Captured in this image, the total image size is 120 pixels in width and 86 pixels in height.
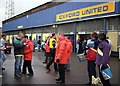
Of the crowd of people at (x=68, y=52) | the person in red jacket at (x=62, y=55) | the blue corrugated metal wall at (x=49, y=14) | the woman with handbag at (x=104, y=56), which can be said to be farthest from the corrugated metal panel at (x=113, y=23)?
the woman with handbag at (x=104, y=56)

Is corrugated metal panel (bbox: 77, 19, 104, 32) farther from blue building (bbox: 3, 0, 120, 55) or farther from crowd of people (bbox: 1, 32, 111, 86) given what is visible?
crowd of people (bbox: 1, 32, 111, 86)

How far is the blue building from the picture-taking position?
2405 cm

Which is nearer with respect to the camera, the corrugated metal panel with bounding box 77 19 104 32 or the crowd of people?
the crowd of people

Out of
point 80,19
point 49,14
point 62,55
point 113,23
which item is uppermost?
point 49,14

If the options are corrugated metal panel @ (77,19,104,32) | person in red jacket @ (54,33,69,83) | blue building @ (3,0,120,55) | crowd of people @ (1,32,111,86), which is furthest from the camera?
corrugated metal panel @ (77,19,104,32)

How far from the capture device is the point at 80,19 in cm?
3039

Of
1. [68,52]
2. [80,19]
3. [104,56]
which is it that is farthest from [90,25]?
[104,56]

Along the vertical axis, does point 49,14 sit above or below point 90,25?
above

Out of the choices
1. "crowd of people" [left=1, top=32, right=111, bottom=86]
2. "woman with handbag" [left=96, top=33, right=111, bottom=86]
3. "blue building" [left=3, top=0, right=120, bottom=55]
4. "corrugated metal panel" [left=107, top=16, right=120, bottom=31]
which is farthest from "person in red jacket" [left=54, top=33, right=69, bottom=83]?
"corrugated metal panel" [left=107, top=16, right=120, bottom=31]

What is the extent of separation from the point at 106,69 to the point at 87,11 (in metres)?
21.3

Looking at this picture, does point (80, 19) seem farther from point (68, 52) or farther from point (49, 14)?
point (68, 52)

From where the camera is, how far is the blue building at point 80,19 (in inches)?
947

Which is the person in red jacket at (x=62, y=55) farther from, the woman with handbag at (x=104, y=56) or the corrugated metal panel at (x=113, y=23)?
the corrugated metal panel at (x=113, y=23)

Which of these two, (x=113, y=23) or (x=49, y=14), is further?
(x=49, y=14)
